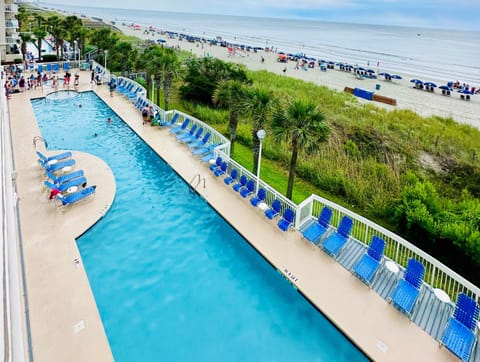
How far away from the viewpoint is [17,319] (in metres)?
2.88

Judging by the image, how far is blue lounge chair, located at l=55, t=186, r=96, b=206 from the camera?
1132 cm

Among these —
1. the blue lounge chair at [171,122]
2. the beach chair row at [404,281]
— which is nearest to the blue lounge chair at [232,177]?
the beach chair row at [404,281]

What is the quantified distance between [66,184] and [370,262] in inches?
414

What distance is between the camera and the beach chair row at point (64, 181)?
38.1 ft

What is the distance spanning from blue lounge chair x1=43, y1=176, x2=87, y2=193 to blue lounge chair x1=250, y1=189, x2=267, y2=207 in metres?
6.32

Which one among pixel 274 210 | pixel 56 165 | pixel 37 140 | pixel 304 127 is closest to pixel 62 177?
pixel 56 165

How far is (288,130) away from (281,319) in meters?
5.87

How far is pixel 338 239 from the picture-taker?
988cm

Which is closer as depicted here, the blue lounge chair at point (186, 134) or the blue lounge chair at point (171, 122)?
the blue lounge chair at point (186, 134)

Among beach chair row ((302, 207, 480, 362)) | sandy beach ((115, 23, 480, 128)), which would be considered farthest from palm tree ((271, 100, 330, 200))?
sandy beach ((115, 23, 480, 128))

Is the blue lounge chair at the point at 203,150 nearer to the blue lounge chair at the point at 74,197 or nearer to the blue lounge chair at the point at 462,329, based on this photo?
the blue lounge chair at the point at 74,197

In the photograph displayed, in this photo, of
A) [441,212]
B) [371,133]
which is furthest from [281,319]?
[371,133]

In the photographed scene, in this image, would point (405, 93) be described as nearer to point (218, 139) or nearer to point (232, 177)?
point (218, 139)

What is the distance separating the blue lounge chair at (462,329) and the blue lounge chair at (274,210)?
18.3ft
